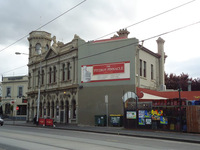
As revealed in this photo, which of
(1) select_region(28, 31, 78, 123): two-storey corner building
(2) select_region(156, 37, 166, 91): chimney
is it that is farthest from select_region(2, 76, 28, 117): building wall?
(2) select_region(156, 37, 166, 91): chimney

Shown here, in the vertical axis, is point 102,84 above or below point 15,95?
above

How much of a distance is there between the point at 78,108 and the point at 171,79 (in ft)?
76.1

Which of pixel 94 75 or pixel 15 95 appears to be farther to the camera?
pixel 15 95

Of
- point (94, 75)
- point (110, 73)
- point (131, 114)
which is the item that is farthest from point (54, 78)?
point (131, 114)

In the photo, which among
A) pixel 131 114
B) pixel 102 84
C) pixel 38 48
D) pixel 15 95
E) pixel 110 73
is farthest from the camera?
pixel 15 95

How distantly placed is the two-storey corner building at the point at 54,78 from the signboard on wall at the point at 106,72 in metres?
1.80

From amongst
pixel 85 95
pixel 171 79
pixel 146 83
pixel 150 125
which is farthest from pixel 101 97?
pixel 171 79

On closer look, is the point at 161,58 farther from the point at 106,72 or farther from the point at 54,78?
the point at 54,78

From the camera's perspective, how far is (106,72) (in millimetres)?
28406

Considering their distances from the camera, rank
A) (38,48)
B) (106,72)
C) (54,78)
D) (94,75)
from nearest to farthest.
A: (106,72) → (94,75) → (54,78) → (38,48)

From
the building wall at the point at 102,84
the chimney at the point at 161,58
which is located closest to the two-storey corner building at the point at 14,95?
the building wall at the point at 102,84

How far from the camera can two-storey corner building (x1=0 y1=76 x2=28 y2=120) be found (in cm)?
5588

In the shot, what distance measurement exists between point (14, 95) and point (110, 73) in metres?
35.5

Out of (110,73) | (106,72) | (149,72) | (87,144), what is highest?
(149,72)
